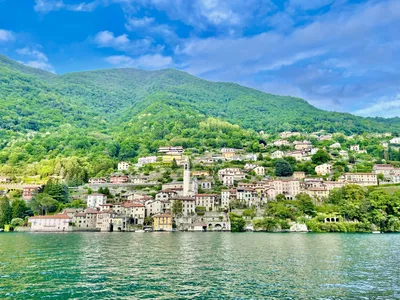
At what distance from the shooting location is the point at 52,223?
7400 cm

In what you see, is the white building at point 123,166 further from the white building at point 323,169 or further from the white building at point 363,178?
the white building at point 363,178

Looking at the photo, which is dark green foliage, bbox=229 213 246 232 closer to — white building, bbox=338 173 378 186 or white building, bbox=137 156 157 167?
white building, bbox=338 173 378 186

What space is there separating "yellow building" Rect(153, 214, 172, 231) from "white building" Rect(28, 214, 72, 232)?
55.3ft

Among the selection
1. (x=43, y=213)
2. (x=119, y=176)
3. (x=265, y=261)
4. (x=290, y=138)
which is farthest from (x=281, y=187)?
(x=290, y=138)

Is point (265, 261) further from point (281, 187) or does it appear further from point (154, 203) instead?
point (281, 187)

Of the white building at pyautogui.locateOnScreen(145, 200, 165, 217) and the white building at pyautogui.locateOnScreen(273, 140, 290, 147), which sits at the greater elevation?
the white building at pyautogui.locateOnScreen(273, 140, 290, 147)

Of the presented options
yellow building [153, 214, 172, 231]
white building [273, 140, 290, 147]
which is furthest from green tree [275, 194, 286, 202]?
white building [273, 140, 290, 147]

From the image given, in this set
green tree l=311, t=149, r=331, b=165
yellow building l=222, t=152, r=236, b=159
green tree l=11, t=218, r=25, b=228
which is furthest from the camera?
yellow building l=222, t=152, r=236, b=159

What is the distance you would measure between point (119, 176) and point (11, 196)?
1095 inches

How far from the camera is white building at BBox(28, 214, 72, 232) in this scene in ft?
241

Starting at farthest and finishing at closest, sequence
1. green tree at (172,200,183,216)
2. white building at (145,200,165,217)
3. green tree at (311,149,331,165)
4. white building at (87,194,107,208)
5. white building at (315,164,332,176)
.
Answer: green tree at (311,149,331,165) < white building at (315,164,332,176) < white building at (87,194,107,208) < white building at (145,200,165,217) < green tree at (172,200,183,216)

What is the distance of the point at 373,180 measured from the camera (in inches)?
3844

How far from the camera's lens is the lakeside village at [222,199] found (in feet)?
241

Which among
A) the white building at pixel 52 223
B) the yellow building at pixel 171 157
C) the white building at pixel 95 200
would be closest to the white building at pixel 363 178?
the yellow building at pixel 171 157
